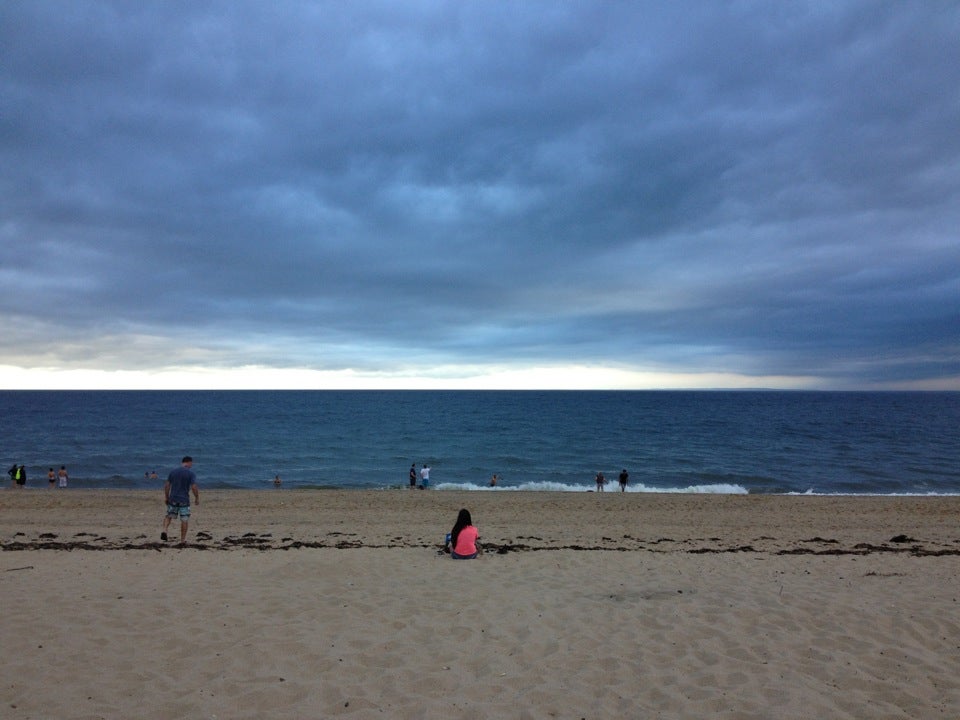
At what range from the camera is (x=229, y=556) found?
11.3 m

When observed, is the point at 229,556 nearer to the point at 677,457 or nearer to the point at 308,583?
the point at 308,583

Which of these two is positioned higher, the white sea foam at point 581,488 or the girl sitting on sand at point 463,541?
the girl sitting on sand at point 463,541

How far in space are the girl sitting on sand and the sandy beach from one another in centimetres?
27

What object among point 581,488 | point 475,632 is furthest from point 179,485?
point 581,488

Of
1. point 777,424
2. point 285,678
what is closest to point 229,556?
point 285,678

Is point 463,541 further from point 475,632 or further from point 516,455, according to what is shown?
point 516,455

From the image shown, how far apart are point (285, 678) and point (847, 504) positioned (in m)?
28.2

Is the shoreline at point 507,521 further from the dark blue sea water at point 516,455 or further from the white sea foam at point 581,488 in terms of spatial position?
the dark blue sea water at point 516,455

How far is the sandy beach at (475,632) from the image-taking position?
5129 millimetres

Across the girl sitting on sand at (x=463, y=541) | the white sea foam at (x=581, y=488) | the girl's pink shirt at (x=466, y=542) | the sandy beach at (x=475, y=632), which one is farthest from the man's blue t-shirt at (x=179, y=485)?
the white sea foam at (x=581, y=488)

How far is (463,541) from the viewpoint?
1127 cm

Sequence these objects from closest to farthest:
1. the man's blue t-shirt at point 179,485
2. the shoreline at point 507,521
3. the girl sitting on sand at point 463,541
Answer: the girl sitting on sand at point 463,541, the man's blue t-shirt at point 179,485, the shoreline at point 507,521

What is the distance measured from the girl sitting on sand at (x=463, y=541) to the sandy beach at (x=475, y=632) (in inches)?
10.5

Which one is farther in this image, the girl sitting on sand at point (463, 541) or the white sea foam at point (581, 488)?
the white sea foam at point (581, 488)
